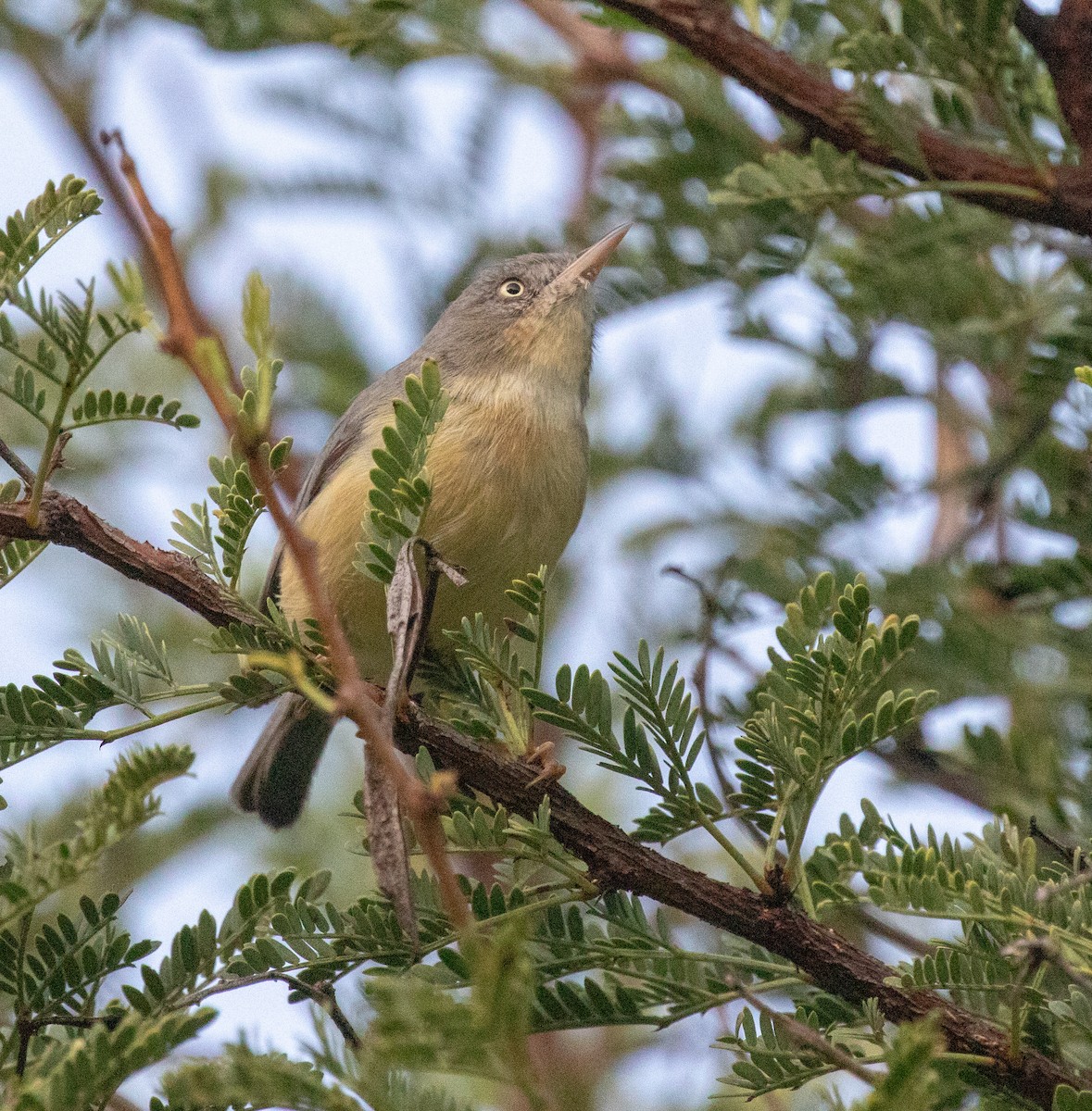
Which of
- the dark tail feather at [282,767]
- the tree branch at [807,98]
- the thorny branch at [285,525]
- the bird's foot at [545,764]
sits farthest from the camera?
the dark tail feather at [282,767]

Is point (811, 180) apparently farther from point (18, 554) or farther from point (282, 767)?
point (282, 767)

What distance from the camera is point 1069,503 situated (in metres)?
3.92

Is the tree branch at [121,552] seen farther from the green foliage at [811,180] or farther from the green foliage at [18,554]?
the green foliage at [811,180]

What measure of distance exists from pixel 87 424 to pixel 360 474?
1.59 m

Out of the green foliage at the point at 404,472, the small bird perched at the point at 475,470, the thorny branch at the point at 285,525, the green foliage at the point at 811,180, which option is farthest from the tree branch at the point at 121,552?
the green foliage at the point at 811,180

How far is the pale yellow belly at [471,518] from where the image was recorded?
3.78 meters

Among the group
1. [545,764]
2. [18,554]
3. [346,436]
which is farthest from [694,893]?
[346,436]

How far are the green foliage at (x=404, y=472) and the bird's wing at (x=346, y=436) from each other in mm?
2095

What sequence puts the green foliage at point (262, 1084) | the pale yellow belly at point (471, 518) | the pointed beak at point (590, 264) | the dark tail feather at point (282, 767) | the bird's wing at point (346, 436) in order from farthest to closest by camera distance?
the dark tail feather at point (282, 767) → the pointed beak at point (590, 264) → the bird's wing at point (346, 436) → the pale yellow belly at point (471, 518) → the green foliage at point (262, 1084)

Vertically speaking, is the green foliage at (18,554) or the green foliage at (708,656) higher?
the green foliage at (18,554)

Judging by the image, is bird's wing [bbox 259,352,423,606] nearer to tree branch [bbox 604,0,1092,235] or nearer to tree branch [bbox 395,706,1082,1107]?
tree branch [bbox 604,0,1092,235]

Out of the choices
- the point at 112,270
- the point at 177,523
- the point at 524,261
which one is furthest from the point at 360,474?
the point at 112,270

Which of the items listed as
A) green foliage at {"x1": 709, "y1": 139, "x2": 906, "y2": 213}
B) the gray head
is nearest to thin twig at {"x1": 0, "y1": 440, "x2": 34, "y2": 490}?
green foliage at {"x1": 709, "y1": 139, "x2": 906, "y2": 213}

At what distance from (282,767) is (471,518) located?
1622mm
